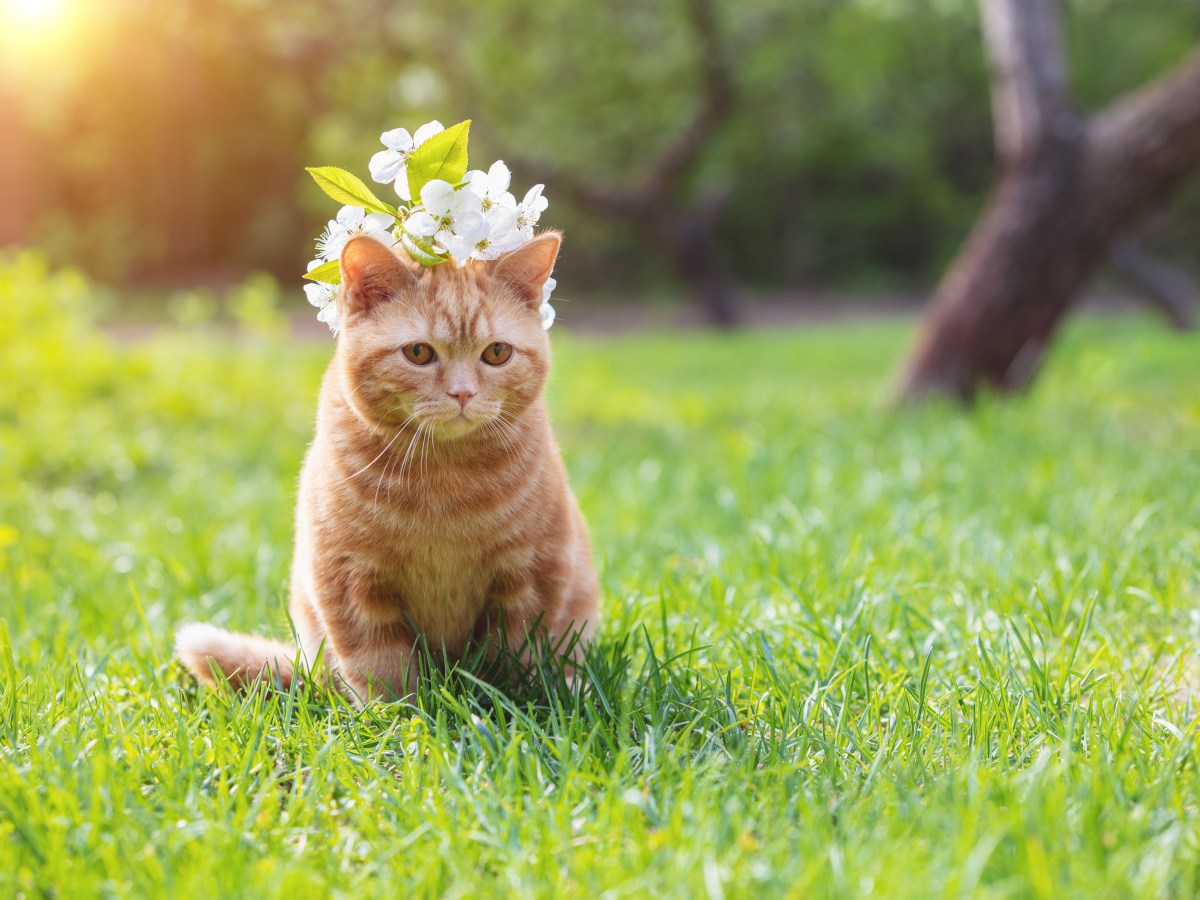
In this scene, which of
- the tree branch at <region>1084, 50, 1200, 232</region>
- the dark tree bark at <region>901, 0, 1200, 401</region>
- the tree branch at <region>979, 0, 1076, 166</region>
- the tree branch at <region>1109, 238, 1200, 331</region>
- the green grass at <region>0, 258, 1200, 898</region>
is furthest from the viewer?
the tree branch at <region>1109, 238, 1200, 331</region>

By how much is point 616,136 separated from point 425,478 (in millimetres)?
11944

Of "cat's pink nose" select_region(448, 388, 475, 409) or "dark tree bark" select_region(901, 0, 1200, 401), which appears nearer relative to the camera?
"cat's pink nose" select_region(448, 388, 475, 409)

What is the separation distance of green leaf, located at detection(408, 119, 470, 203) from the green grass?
2.98 feet

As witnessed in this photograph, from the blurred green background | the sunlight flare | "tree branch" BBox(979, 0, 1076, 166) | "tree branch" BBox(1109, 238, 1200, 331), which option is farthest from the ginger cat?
the sunlight flare

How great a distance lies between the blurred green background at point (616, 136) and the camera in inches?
499

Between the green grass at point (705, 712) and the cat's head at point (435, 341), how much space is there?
0.51 meters

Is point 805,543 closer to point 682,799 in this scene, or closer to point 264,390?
point 682,799

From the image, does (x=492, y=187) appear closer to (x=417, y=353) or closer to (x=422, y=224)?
(x=422, y=224)

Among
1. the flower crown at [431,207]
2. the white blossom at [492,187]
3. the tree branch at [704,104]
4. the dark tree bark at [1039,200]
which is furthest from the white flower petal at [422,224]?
the tree branch at [704,104]

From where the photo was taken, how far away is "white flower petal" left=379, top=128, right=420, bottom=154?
5.84ft

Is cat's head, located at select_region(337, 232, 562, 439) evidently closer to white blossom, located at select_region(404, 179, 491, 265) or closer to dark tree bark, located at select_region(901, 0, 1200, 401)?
white blossom, located at select_region(404, 179, 491, 265)

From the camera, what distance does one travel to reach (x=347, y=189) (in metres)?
1.85

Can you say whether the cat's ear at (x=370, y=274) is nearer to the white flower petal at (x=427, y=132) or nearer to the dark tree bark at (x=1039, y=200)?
the white flower petal at (x=427, y=132)

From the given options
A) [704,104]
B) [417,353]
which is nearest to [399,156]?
[417,353]
